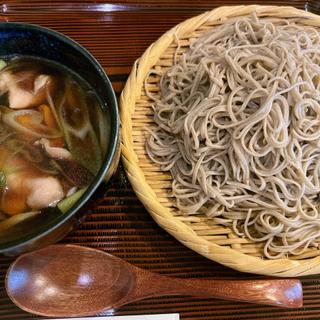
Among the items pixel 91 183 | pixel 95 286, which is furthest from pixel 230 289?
pixel 91 183

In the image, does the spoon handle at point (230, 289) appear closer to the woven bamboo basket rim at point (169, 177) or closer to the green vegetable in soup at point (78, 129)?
the woven bamboo basket rim at point (169, 177)

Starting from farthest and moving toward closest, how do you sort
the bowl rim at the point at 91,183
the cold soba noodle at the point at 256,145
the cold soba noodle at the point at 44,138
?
the cold soba noodle at the point at 256,145 < the cold soba noodle at the point at 44,138 < the bowl rim at the point at 91,183

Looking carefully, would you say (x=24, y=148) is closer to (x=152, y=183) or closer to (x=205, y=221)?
(x=152, y=183)

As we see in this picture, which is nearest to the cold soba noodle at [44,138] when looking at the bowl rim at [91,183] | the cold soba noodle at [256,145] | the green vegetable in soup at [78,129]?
the green vegetable in soup at [78,129]

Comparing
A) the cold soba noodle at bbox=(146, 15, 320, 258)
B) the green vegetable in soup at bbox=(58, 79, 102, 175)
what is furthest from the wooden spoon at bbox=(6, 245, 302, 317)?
the green vegetable in soup at bbox=(58, 79, 102, 175)

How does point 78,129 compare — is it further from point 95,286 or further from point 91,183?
point 95,286

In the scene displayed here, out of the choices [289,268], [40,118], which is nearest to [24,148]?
[40,118]

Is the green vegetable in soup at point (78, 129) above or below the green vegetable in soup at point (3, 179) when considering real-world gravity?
above
